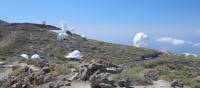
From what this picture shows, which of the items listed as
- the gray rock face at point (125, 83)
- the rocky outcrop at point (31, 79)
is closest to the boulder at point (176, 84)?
the gray rock face at point (125, 83)

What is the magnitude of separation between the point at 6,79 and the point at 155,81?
972cm

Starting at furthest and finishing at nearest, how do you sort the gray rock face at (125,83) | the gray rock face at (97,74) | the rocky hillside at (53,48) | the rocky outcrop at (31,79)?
1. the rocky hillside at (53,48)
2. the rocky outcrop at (31,79)
3. the gray rock face at (125,83)
4. the gray rock face at (97,74)

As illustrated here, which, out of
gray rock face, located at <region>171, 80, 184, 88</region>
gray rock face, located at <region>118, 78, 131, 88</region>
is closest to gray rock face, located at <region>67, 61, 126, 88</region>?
gray rock face, located at <region>118, 78, 131, 88</region>

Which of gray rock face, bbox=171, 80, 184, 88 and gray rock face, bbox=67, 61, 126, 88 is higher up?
gray rock face, bbox=67, 61, 126, 88

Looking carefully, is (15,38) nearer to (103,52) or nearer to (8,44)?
(8,44)

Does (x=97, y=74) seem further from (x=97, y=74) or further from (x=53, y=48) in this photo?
(x=53, y=48)

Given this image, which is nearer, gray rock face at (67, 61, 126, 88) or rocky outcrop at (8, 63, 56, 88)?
gray rock face at (67, 61, 126, 88)

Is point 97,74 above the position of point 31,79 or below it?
above

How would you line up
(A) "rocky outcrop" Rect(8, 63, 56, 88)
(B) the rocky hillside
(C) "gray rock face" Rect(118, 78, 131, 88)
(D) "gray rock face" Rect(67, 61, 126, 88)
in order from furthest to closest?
(B) the rocky hillside → (A) "rocky outcrop" Rect(8, 63, 56, 88) → (C) "gray rock face" Rect(118, 78, 131, 88) → (D) "gray rock face" Rect(67, 61, 126, 88)

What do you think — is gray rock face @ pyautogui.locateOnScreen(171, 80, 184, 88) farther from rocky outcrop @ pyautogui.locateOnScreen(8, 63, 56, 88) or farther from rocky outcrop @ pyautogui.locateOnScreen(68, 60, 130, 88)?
rocky outcrop @ pyautogui.locateOnScreen(8, 63, 56, 88)

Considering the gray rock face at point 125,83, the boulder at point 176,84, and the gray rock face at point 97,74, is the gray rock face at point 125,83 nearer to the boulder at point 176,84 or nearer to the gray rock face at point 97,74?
the gray rock face at point 97,74

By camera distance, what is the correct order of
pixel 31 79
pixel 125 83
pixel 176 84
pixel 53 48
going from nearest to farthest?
pixel 125 83, pixel 176 84, pixel 31 79, pixel 53 48

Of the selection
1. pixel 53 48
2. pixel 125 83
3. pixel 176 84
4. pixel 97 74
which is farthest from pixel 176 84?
pixel 53 48

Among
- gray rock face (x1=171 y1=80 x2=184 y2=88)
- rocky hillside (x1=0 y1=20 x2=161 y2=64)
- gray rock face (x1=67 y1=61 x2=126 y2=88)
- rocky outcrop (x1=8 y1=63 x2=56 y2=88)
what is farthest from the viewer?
rocky hillside (x1=0 y1=20 x2=161 y2=64)
